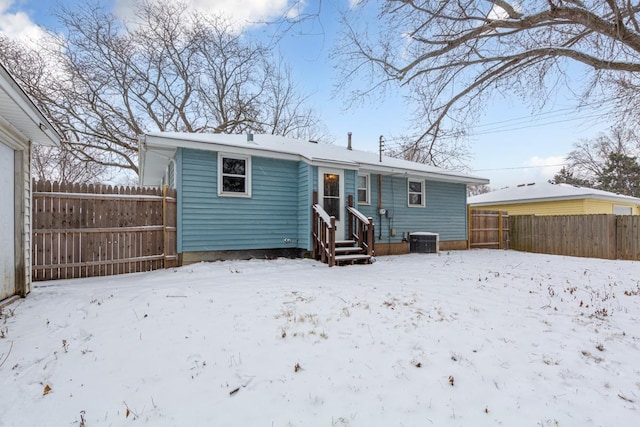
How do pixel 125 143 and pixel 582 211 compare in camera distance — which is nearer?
pixel 582 211

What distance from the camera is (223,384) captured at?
2.55 m

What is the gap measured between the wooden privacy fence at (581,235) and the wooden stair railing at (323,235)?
10332mm

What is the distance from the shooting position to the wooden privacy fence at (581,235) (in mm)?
11312

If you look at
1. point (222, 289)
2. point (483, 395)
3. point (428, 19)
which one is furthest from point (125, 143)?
point (483, 395)

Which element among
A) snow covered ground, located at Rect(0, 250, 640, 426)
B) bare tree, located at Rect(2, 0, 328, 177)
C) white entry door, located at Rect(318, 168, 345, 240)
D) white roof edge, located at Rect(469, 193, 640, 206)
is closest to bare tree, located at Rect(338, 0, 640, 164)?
white entry door, located at Rect(318, 168, 345, 240)

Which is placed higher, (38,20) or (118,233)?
(38,20)

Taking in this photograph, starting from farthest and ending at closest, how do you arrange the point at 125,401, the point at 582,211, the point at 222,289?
the point at 582,211, the point at 222,289, the point at 125,401

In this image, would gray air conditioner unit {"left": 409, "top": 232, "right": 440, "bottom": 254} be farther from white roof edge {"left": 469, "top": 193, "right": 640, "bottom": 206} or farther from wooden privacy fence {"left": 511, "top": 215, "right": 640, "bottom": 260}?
white roof edge {"left": 469, "top": 193, "right": 640, "bottom": 206}

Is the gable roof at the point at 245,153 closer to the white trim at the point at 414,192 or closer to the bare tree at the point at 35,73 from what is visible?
the white trim at the point at 414,192

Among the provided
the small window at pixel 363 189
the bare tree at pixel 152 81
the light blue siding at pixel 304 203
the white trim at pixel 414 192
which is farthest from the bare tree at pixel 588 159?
the light blue siding at pixel 304 203

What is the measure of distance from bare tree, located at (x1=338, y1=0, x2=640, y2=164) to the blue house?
107 inches

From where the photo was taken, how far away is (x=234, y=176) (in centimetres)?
839

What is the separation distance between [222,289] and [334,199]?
15.7 feet

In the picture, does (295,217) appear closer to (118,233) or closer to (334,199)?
(334,199)
